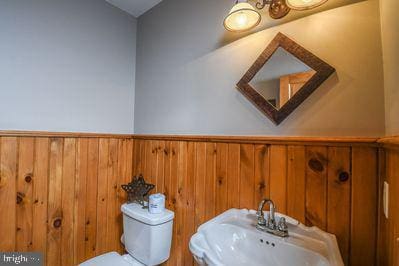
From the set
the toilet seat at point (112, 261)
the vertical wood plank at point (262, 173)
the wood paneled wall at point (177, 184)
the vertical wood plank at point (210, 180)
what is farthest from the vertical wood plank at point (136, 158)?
the vertical wood plank at point (262, 173)

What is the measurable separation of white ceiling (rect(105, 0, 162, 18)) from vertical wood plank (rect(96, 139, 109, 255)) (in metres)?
1.19

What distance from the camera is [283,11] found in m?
1.05

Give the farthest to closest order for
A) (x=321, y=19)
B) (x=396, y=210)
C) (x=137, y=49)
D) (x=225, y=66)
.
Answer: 1. (x=137, y=49)
2. (x=225, y=66)
3. (x=321, y=19)
4. (x=396, y=210)

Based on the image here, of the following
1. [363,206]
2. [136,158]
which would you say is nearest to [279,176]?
[363,206]

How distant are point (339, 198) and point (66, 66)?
188 centimetres

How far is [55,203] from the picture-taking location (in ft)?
4.77

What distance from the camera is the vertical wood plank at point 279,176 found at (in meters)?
1.02

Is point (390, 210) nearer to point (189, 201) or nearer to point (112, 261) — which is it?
point (189, 201)

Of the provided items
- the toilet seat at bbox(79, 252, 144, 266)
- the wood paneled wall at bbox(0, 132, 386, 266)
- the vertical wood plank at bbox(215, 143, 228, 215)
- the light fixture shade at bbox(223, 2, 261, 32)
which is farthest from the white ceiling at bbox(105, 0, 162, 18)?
the toilet seat at bbox(79, 252, 144, 266)

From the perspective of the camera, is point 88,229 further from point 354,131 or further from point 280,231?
point 354,131

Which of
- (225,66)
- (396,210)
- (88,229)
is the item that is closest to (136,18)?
(225,66)

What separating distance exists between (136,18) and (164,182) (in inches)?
61.0

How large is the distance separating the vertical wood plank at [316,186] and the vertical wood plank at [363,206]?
0.34ft

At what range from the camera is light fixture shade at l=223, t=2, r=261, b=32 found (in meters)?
1.07
